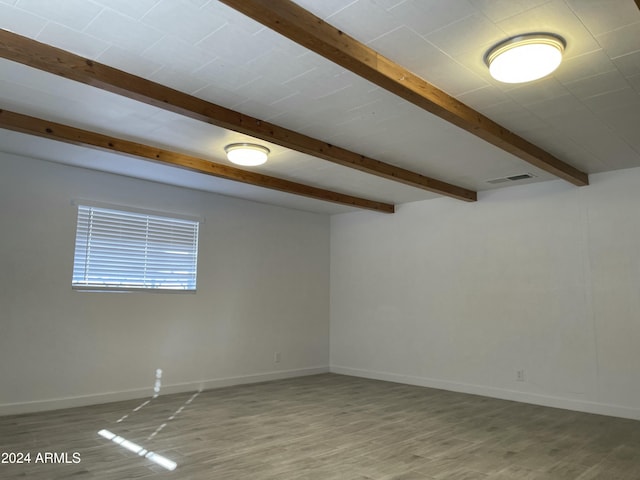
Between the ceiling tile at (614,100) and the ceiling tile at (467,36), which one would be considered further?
the ceiling tile at (614,100)

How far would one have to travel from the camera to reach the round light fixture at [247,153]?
4.11m

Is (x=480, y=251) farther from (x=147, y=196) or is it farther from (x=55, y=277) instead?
(x=55, y=277)

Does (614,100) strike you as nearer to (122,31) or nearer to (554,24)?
(554,24)

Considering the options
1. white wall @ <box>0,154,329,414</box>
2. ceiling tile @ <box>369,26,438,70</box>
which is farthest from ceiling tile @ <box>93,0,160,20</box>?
white wall @ <box>0,154,329,414</box>

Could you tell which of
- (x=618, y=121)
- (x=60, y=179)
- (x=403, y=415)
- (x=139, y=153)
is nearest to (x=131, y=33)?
(x=139, y=153)

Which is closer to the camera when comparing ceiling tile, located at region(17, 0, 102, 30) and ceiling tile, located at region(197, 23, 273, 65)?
ceiling tile, located at region(17, 0, 102, 30)

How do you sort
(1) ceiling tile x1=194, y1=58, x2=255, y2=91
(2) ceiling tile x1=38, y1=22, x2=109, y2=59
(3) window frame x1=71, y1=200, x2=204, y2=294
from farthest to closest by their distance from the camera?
(3) window frame x1=71, y1=200, x2=204, y2=294 → (1) ceiling tile x1=194, y1=58, x2=255, y2=91 → (2) ceiling tile x1=38, y1=22, x2=109, y2=59

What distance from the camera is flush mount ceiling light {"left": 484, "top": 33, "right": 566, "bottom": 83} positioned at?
241 centimetres

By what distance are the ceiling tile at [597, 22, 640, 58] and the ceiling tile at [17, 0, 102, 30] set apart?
2688 mm

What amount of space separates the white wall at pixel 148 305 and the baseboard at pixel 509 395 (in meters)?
1.10

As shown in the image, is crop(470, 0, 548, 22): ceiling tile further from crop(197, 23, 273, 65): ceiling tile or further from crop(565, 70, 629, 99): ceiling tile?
crop(197, 23, 273, 65): ceiling tile

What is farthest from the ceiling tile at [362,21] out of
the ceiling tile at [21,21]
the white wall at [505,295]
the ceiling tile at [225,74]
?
the white wall at [505,295]

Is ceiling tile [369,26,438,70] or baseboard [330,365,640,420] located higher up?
ceiling tile [369,26,438,70]

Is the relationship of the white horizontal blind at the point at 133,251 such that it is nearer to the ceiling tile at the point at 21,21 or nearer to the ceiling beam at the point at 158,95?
the ceiling beam at the point at 158,95
